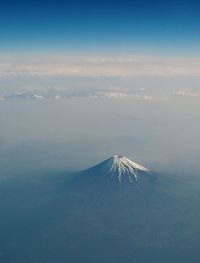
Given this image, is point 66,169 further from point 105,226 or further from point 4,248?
point 4,248

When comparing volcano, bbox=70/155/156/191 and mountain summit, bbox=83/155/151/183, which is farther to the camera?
mountain summit, bbox=83/155/151/183

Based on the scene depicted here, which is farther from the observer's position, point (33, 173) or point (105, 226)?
point (33, 173)

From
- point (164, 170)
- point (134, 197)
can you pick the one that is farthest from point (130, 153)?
point (134, 197)

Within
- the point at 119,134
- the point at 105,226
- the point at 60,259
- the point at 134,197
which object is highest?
the point at 119,134

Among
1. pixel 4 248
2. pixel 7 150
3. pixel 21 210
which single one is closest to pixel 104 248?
pixel 4 248

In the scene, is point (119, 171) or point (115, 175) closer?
point (115, 175)

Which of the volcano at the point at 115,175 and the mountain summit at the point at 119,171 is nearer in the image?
the volcano at the point at 115,175

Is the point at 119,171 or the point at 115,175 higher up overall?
the point at 119,171

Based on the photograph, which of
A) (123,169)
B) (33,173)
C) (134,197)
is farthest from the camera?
(33,173)

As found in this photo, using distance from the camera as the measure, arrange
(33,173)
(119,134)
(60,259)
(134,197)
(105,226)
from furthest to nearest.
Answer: (119,134)
(33,173)
(134,197)
(105,226)
(60,259)

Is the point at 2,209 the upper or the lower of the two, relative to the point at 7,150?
lower

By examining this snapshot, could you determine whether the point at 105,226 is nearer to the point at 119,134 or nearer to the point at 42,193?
the point at 42,193
